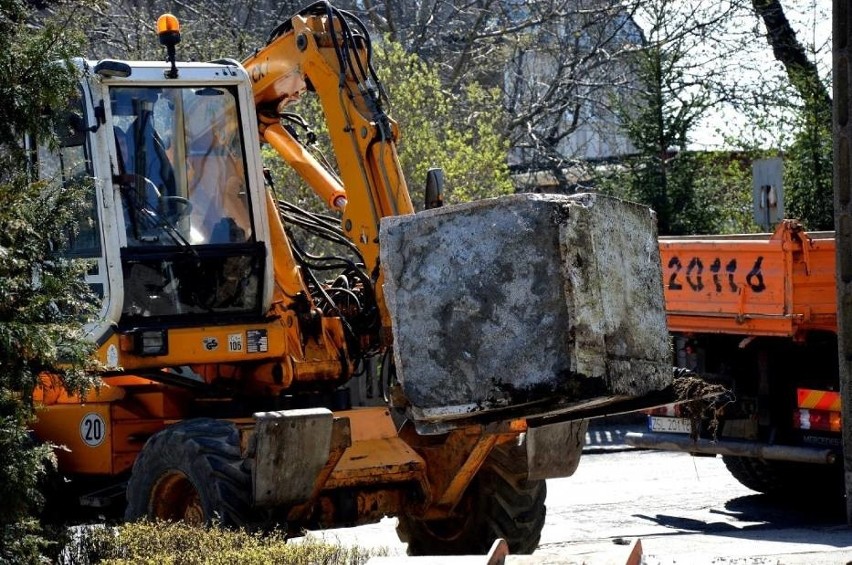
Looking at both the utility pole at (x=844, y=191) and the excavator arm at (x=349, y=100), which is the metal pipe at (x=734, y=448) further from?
the excavator arm at (x=349, y=100)

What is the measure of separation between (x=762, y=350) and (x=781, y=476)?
1235 millimetres

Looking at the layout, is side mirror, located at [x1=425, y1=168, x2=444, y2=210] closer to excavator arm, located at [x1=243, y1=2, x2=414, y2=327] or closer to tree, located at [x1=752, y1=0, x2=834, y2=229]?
excavator arm, located at [x1=243, y1=2, x2=414, y2=327]

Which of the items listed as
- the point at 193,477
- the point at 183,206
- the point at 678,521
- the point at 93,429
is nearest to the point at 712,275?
the point at 678,521

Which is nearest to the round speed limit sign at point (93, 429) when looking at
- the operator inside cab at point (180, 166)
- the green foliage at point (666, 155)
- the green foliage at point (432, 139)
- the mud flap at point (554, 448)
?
the operator inside cab at point (180, 166)

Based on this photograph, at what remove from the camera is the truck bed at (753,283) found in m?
11.9

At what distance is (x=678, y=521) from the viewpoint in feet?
39.4

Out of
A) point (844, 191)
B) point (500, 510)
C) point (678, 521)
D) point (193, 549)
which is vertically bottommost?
point (678, 521)

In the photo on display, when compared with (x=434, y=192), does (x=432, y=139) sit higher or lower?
higher

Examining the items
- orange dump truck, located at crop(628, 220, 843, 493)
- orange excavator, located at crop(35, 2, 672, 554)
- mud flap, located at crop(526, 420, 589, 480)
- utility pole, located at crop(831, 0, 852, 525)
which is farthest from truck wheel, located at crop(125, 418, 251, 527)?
orange dump truck, located at crop(628, 220, 843, 493)

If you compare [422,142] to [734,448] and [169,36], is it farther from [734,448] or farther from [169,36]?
[169,36]

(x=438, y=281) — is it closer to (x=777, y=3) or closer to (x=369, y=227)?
(x=369, y=227)

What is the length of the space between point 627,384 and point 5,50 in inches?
125

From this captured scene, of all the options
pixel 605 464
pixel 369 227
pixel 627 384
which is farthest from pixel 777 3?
pixel 627 384

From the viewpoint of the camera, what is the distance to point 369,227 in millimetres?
9523
